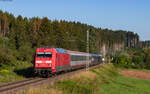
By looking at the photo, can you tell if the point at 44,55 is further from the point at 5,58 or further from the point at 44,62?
the point at 5,58

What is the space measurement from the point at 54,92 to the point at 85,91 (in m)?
4.21

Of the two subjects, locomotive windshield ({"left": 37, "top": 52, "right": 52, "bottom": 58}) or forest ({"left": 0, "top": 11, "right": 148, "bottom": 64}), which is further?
forest ({"left": 0, "top": 11, "right": 148, "bottom": 64})

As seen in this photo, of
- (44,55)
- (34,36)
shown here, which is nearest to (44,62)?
(44,55)

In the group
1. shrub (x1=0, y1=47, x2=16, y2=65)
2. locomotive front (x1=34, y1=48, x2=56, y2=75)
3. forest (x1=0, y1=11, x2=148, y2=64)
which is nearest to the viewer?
locomotive front (x1=34, y1=48, x2=56, y2=75)

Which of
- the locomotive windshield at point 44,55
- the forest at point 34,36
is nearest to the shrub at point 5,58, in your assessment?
the locomotive windshield at point 44,55

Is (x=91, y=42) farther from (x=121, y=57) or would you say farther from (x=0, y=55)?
(x=0, y=55)

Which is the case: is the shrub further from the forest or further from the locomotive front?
the forest

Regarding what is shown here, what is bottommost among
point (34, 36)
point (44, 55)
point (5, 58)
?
point (5, 58)

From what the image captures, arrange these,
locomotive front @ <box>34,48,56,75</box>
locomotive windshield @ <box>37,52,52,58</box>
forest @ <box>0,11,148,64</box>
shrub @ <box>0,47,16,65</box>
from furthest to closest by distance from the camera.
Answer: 1. forest @ <box>0,11,148,64</box>
2. shrub @ <box>0,47,16,65</box>
3. locomotive windshield @ <box>37,52,52,58</box>
4. locomotive front @ <box>34,48,56,75</box>

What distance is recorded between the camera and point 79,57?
46.8m

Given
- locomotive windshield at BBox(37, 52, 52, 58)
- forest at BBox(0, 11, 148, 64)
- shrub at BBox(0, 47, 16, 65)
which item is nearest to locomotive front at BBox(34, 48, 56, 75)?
locomotive windshield at BBox(37, 52, 52, 58)

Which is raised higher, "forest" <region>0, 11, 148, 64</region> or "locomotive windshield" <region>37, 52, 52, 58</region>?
"forest" <region>0, 11, 148, 64</region>

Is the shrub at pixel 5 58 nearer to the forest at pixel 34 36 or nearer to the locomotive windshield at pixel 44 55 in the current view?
the locomotive windshield at pixel 44 55

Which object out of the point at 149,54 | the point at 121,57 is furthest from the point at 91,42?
the point at 149,54
